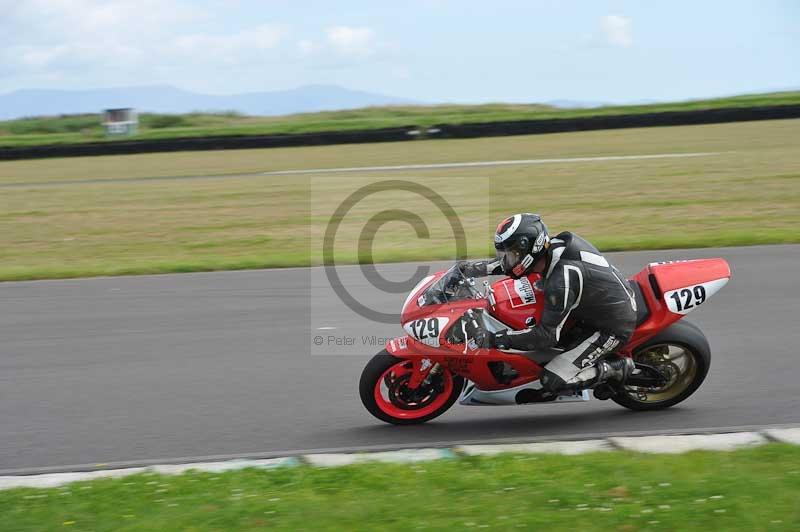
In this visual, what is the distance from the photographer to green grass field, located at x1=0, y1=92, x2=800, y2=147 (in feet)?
106

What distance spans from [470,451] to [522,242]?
133cm

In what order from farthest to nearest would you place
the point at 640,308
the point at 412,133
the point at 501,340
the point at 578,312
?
the point at 412,133 → the point at 640,308 → the point at 578,312 → the point at 501,340

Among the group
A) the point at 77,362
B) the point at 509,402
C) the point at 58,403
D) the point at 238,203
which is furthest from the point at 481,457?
the point at 238,203

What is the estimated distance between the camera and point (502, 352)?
5.72 meters

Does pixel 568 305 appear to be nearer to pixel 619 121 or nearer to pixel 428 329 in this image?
pixel 428 329

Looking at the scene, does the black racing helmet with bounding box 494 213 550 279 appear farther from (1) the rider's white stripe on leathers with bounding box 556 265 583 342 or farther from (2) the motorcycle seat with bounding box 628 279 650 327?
(2) the motorcycle seat with bounding box 628 279 650 327

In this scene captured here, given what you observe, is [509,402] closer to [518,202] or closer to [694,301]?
[694,301]

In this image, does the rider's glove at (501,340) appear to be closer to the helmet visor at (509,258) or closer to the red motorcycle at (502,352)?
the red motorcycle at (502,352)

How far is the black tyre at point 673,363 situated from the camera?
5988 millimetres

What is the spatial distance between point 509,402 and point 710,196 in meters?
11.7

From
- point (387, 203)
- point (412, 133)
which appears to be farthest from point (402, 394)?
point (412, 133)

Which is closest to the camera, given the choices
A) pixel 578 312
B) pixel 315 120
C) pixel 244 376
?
pixel 578 312

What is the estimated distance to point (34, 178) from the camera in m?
25.2

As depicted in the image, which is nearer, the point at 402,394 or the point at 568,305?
the point at 568,305
